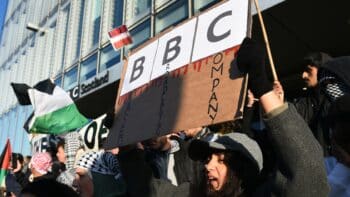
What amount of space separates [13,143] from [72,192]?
1608 centimetres

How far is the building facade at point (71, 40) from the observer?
8.19 metres

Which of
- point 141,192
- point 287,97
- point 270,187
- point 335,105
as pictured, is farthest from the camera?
point 287,97

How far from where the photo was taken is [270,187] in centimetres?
157

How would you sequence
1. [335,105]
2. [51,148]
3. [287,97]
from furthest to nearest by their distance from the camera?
1. [287,97]
2. [51,148]
3. [335,105]

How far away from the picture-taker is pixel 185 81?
2160mm

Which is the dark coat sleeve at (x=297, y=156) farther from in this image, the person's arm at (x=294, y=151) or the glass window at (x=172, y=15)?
the glass window at (x=172, y=15)

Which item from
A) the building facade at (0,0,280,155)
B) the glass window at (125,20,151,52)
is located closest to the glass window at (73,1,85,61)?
the building facade at (0,0,280,155)

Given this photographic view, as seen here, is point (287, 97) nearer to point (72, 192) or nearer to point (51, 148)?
point (51, 148)

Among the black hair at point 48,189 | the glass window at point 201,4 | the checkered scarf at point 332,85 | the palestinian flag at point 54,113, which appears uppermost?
the glass window at point 201,4

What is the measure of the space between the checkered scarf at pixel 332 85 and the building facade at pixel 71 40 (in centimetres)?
354

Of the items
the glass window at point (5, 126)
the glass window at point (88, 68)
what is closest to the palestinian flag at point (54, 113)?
the glass window at point (88, 68)

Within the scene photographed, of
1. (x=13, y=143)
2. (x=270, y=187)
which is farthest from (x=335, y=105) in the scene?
(x=13, y=143)

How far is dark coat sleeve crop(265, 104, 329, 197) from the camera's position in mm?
1345

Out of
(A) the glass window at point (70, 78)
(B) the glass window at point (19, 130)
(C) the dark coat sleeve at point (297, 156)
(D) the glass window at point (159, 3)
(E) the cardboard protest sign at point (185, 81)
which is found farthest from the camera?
(B) the glass window at point (19, 130)
